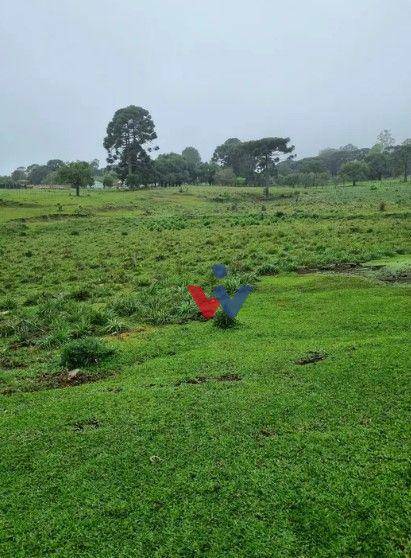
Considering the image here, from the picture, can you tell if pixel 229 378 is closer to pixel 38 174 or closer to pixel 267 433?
pixel 267 433

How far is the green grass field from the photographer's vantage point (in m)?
4.75

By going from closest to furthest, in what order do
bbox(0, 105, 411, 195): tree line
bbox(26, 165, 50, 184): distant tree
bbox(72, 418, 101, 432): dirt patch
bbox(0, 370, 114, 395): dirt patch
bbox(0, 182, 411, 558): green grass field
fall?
bbox(0, 182, 411, 558): green grass field, bbox(72, 418, 101, 432): dirt patch, bbox(0, 370, 114, 395): dirt patch, bbox(0, 105, 411, 195): tree line, bbox(26, 165, 50, 184): distant tree

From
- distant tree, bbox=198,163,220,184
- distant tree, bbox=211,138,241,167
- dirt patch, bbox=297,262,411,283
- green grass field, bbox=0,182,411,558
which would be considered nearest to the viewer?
green grass field, bbox=0,182,411,558

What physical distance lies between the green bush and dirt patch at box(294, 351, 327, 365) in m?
4.04

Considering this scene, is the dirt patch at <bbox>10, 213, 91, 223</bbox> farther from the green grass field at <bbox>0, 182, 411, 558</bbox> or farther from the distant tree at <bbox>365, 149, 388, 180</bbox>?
the distant tree at <bbox>365, 149, 388, 180</bbox>

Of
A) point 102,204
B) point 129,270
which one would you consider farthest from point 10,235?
point 102,204

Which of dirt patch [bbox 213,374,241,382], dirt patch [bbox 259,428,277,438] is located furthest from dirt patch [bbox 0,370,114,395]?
dirt patch [bbox 259,428,277,438]

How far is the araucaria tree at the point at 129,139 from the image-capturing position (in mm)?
96812

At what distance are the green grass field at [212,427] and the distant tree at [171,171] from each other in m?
92.9

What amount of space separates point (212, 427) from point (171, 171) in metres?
108

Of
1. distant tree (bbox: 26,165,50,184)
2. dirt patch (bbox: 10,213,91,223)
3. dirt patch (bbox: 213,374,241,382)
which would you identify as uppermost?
distant tree (bbox: 26,165,50,184)

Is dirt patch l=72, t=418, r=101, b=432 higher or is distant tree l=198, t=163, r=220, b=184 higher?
distant tree l=198, t=163, r=220, b=184

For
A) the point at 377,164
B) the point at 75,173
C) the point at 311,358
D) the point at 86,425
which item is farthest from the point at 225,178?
the point at 86,425

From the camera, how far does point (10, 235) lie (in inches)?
1469
